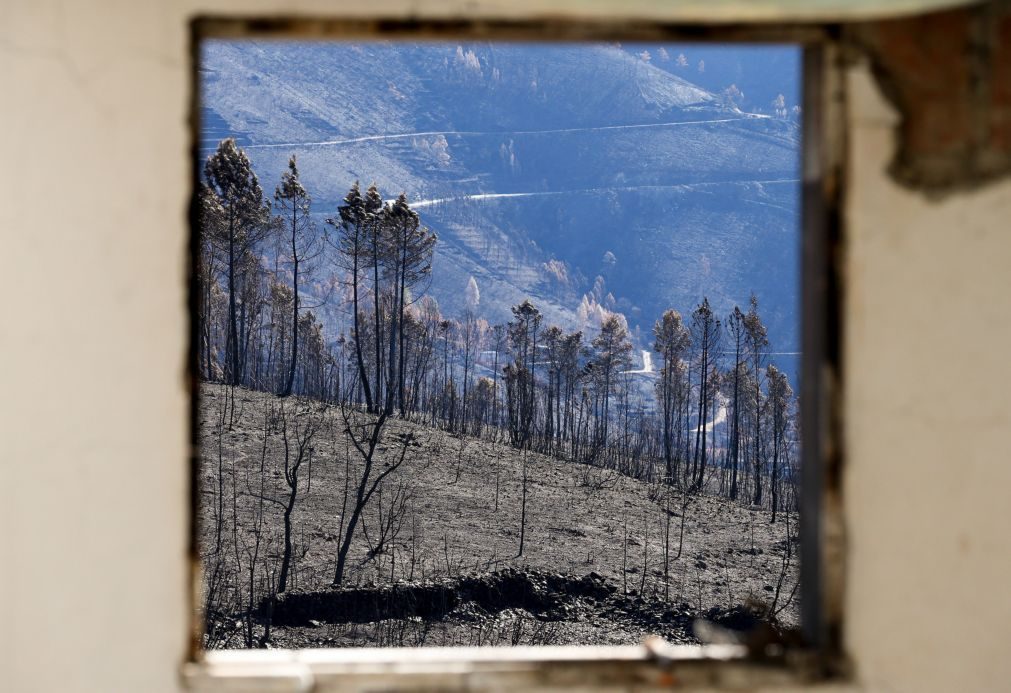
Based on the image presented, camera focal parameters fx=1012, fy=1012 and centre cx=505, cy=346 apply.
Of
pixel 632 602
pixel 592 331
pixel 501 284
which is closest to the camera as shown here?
pixel 632 602

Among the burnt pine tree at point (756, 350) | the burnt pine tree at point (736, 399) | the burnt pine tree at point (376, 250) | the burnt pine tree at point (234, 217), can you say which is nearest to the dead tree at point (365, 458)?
the burnt pine tree at point (376, 250)

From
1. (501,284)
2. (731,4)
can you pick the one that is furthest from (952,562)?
(501,284)

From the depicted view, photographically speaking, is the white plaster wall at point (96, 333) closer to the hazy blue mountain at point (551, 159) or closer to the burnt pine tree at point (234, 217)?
the burnt pine tree at point (234, 217)

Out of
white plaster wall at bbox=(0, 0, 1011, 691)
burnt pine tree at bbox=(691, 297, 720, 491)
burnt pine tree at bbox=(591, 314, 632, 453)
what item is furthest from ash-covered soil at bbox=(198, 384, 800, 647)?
white plaster wall at bbox=(0, 0, 1011, 691)

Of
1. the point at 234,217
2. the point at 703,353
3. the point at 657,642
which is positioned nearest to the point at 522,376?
the point at 703,353

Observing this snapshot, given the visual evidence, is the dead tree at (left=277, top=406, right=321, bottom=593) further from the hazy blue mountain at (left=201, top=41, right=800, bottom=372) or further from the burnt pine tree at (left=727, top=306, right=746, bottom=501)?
the hazy blue mountain at (left=201, top=41, right=800, bottom=372)

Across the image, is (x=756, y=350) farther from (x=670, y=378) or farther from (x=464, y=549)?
(x=464, y=549)

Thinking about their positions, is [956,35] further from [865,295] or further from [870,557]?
[870,557]
